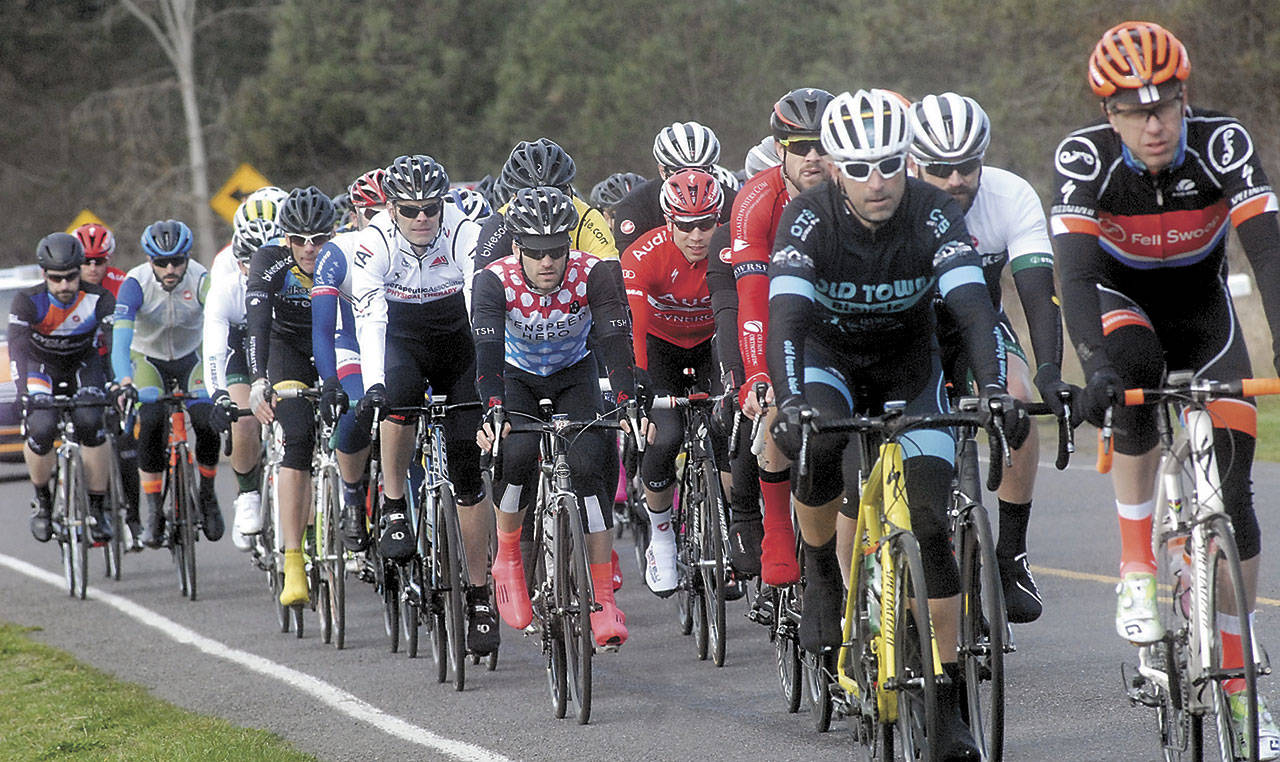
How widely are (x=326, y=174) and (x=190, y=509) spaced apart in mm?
27620

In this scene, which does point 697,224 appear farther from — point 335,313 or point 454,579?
point 454,579

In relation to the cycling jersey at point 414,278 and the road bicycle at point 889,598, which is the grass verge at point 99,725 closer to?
the cycling jersey at point 414,278

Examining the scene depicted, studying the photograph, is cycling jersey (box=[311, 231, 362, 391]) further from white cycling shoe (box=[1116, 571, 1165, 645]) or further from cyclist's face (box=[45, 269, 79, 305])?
white cycling shoe (box=[1116, 571, 1165, 645])

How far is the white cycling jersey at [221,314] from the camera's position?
1077 centimetres

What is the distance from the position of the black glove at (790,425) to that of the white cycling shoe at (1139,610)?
1112 millimetres

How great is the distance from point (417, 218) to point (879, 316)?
11.9 feet

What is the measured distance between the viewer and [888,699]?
5.44 meters

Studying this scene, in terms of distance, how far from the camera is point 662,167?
32.0ft

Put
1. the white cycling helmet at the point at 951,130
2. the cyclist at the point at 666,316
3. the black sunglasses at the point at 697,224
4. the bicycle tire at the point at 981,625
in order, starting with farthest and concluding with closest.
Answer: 1. the cyclist at the point at 666,316
2. the black sunglasses at the point at 697,224
3. the white cycling helmet at the point at 951,130
4. the bicycle tire at the point at 981,625

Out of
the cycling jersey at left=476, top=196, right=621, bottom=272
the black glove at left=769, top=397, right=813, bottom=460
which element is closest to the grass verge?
the cycling jersey at left=476, top=196, right=621, bottom=272

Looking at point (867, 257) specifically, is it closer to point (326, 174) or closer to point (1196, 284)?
point (1196, 284)

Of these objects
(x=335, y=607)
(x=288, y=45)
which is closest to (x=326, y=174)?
(x=288, y=45)

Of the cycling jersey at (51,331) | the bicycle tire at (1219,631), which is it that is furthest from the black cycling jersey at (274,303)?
the bicycle tire at (1219,631)

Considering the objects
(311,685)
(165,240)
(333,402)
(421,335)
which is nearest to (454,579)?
(311,685)
